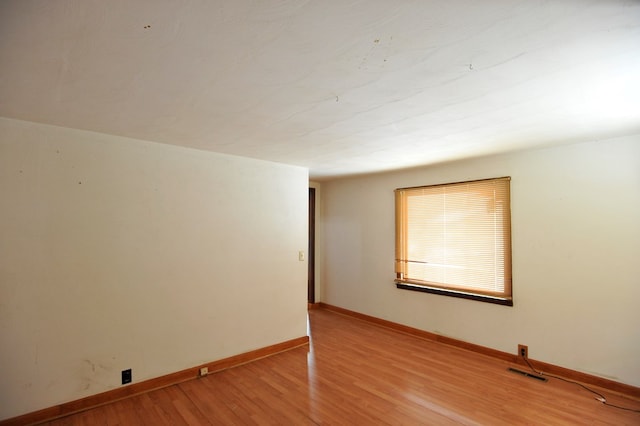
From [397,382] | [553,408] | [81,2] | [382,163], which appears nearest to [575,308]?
[553,408]

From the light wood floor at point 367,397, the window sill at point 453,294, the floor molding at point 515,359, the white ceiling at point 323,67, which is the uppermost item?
the white ceiling at point 323,67

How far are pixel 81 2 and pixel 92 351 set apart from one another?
8.65 feet

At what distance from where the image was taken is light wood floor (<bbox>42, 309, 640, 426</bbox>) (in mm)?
2426

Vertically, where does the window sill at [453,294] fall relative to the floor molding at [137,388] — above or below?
above

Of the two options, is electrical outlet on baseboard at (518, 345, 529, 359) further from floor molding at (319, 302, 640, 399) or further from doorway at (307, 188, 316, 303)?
doorway at (307, 188, 316, 303)

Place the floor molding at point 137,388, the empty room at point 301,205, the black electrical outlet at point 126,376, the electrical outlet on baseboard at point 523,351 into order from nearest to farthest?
the empty room at point 301,205 < the floor molding at point 137,388 < the black electrical outlet at point 126,376 < the electrical outlet on baseboard at point 523,351

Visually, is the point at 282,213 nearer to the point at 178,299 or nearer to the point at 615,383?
the point at 178,299

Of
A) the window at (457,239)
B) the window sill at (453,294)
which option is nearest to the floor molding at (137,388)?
the window sill at (453,294)

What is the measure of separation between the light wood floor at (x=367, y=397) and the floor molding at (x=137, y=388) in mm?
67

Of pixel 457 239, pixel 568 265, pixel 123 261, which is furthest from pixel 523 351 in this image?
pixel 123 261

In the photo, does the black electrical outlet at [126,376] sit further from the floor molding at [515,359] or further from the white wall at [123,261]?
the floor molding at [515,359]

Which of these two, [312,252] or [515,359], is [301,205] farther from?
[515,359]

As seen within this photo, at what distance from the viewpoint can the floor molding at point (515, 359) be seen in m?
2.79

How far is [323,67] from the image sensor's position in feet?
5.21
